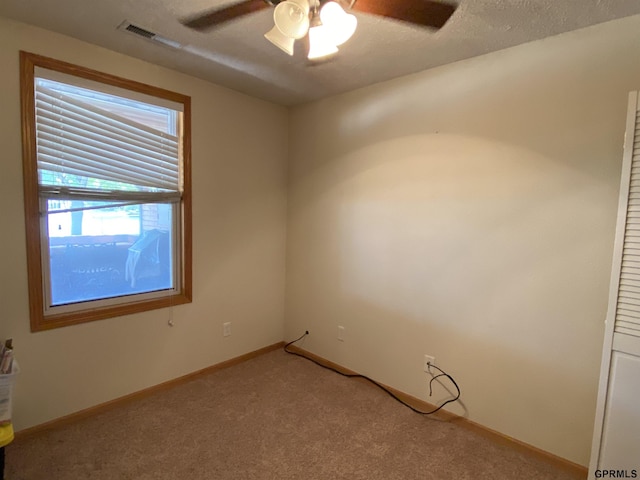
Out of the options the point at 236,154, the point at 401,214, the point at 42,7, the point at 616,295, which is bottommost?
the point at 616,295

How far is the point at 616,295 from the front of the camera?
1521 millimetres

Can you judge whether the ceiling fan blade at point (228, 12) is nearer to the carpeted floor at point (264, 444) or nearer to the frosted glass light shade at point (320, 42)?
the frosted glass light shade at point (320, 42)

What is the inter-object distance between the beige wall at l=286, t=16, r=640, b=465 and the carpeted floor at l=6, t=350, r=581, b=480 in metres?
0.27

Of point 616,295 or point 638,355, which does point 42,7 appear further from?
point 638,355

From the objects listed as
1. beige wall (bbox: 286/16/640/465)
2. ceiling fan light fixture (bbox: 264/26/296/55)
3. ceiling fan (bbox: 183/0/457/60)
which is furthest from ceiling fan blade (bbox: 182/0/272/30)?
beige wall (bbox: 286/16/640/465)

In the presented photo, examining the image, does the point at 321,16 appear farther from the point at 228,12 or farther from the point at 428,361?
the point at 428,361

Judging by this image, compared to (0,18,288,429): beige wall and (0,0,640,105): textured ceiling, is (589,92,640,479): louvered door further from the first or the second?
(0,18,288,429): beige wall

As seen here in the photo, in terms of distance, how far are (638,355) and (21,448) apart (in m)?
3.16

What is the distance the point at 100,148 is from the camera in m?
2.18

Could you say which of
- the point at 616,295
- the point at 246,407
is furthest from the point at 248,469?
the point at 616,295

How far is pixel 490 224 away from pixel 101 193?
248 centimetres

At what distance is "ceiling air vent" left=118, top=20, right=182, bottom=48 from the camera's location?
1.85m

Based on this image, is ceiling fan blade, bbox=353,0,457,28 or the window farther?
the window

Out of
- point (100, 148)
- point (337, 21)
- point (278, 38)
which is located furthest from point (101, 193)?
point (337, 21)
